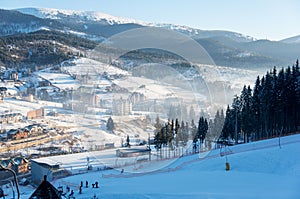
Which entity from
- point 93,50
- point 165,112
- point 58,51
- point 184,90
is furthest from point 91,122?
point 93,50

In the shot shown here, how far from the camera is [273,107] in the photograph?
20281 millimetres

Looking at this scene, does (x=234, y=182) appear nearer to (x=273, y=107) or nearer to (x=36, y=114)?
(x=273, y=107)

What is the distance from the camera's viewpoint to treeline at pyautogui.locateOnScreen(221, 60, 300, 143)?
1972 centimetres

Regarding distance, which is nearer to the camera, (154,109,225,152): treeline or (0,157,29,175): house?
(0,157,29,175): house

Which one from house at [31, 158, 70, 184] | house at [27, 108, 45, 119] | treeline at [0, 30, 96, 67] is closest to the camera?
house at [31, 158, 70, 184]

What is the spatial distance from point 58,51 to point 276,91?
93525 millimetres

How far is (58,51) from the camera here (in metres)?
106

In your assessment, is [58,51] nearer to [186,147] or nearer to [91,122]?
[91,122]

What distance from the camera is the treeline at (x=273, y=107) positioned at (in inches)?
776

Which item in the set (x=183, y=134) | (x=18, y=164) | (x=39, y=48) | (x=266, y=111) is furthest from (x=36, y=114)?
(x=39, y=48)

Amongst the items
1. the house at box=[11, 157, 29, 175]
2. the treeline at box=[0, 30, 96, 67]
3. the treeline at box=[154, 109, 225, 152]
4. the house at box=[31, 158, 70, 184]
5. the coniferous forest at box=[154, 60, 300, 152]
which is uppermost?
the treeline at box=[0, 30, 96, 67]

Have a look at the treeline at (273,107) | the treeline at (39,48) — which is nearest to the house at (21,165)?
the treeline at (273,107)

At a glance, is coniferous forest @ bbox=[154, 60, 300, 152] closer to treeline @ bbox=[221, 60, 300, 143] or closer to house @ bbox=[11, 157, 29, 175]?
treeline @ bbox=[221, 60, 300, 143]

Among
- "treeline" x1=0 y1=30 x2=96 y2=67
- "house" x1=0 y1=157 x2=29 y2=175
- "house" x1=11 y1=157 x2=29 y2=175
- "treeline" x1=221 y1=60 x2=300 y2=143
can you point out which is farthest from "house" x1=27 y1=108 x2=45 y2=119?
"treeline" x1=0 y1=30 x2=96 y2=67
